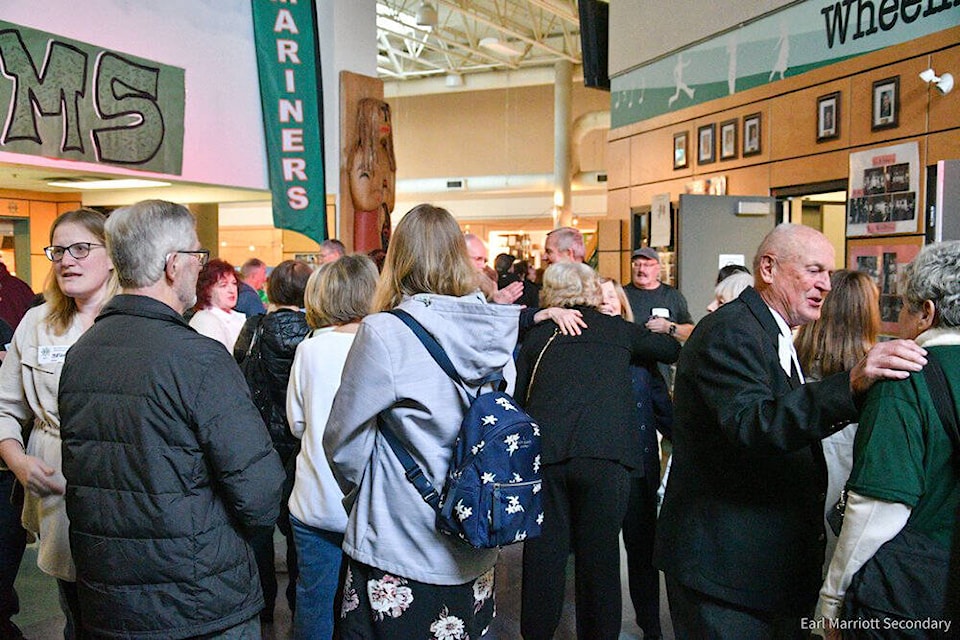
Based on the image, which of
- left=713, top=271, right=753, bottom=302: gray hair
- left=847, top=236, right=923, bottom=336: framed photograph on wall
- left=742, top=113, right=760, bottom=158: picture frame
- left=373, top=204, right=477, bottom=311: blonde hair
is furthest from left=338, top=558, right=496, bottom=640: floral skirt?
left=742, top=113, right=760, bottom=158: picture frame

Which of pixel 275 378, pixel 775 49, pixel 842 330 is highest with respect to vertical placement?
pixel 775 49

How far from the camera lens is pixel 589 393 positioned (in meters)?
3.26

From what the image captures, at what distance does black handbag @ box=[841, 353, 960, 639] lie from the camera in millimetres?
1685

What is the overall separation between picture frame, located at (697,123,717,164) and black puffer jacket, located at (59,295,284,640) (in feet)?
24.7

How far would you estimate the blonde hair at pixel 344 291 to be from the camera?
3.05m

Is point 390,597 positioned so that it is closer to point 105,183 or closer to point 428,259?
point 428,259

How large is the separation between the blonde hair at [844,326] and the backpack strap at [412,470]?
1.53 meters

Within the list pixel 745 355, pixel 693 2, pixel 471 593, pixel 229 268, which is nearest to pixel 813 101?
pixel 693 2

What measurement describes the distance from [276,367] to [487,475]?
1862 mm

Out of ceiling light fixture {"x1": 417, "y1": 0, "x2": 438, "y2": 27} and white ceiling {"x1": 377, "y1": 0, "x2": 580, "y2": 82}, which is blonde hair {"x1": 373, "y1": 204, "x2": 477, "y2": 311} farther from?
white ceiling {"x1": 377, "y1": 0, "x2": 580, "y2": 82}

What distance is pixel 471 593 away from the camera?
2.22 m

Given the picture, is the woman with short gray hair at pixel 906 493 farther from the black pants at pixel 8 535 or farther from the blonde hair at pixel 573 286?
the black pants at pixel 8 535

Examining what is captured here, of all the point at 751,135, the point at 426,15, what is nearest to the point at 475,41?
the point at 426,15

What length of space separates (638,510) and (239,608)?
2144 mm
